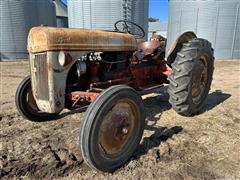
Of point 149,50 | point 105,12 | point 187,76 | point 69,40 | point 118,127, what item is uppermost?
point 105,12

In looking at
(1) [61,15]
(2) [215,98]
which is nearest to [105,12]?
(2) [215,98]

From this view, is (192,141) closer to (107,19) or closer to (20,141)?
(20,141)

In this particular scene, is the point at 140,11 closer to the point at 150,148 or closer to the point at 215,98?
the point at 215,98

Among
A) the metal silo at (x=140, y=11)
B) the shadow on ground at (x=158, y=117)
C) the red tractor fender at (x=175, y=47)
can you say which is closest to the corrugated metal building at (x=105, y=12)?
the metal silo at (x=140, y=11)

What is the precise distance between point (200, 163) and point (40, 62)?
235 cm

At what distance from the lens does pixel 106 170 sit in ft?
9.62

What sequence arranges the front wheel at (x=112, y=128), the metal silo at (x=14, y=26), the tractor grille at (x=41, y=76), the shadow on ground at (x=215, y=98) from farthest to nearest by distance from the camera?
the metal silo at (x=14, y=26)
the shadow on ground at (x=215, y=98)
the tractor grille at (x=41, y=76)
the front wheel at (x=112, y=128)

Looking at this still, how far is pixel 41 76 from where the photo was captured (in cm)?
340

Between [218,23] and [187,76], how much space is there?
1364 centimetres

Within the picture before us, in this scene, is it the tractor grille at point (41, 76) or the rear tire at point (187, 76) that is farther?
the rear tire at point (187, 76)

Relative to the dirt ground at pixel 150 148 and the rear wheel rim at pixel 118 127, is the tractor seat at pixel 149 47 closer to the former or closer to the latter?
the dirt ground at pixel 150 148

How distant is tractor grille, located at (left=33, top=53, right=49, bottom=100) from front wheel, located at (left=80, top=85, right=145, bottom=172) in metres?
0.89

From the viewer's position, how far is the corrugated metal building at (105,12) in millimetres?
13953

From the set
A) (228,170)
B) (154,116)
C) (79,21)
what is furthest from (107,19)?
(228,170)
